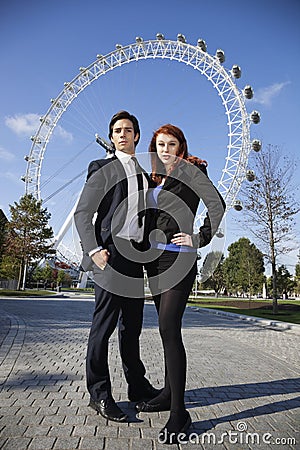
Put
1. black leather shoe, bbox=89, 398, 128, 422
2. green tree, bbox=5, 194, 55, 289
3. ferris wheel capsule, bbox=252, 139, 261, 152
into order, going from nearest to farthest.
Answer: black leather shoe, bbox=89, 398, 128, 422
ferris wheel capsule, bbox=252, 139, 261, 152
green tree, bbox=5, 194, 55, 289

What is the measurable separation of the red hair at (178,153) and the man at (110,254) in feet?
0.46

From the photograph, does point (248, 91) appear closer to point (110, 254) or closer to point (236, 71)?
point (236, 71)

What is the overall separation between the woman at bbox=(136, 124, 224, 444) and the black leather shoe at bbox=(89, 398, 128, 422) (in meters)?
0.26

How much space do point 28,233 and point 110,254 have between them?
91.2ft

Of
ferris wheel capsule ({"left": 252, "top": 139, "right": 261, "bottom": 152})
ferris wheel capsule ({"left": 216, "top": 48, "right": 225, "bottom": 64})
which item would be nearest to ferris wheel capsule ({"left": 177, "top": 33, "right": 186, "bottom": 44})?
ferris wheel capsule ({"left": 216, "top": 48, "right": 225, "bottom": 64})

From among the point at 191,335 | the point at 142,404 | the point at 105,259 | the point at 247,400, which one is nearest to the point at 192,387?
the point at 247,400

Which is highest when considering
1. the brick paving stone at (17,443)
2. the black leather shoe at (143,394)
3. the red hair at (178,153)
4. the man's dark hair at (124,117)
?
the man's dark hair at (124,117)

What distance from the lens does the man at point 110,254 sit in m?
2.72

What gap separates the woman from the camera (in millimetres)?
2576

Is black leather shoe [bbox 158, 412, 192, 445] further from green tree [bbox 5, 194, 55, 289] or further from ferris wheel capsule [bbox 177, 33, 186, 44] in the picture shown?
green tree [bbox 5, 194, 55, 289]

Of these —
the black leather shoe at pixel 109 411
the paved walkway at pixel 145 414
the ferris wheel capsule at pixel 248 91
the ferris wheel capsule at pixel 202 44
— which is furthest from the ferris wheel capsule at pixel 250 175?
the black leather shoe at pixel 109 411

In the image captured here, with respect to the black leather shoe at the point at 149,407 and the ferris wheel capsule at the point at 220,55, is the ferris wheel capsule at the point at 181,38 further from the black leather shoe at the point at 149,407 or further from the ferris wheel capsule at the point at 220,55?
the black leather shoe at the point at 149,407

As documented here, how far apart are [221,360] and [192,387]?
1.77 meters

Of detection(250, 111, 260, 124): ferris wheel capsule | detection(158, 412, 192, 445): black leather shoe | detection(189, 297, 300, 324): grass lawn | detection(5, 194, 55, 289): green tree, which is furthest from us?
detection(5, 194, 55, 289): green tree
